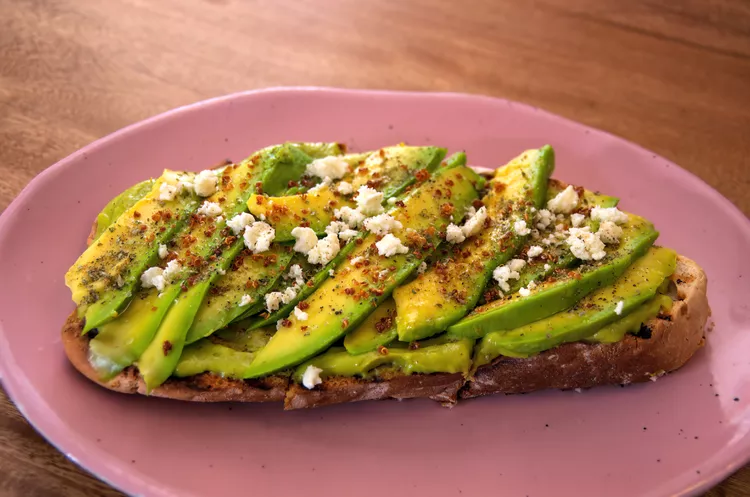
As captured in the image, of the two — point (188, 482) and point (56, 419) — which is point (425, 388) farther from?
point (56, 419)

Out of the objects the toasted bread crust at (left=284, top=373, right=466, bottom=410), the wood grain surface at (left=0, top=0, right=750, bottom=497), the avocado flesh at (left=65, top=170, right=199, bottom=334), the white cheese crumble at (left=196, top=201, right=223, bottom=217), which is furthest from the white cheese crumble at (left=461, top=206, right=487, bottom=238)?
the wood grain surface at (left=0, top=0, right=750, bottom=497)

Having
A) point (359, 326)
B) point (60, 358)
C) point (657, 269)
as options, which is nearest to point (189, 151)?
point (60, 358)

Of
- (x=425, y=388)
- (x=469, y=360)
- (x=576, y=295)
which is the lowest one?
(x=425, y=388)

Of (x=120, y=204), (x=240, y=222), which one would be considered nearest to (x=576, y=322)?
(x=240, y=222)

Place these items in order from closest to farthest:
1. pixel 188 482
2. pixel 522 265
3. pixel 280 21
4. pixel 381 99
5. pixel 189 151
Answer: pixel 188 482
pixel 522 265
pixel 189 151
pixel 381 99
pixel 280 21

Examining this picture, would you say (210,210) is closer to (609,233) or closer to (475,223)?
(475,223)

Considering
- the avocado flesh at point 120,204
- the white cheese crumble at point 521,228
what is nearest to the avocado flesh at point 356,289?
the white cheese crumble at point 521,228
